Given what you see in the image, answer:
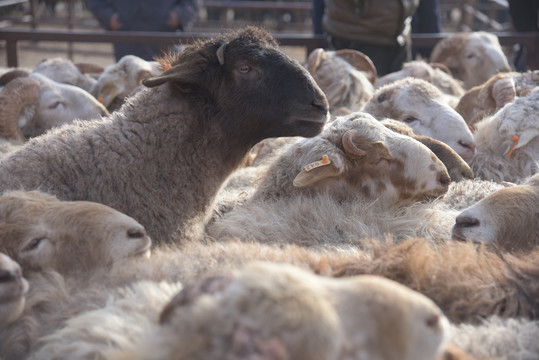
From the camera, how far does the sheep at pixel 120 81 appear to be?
654 cm

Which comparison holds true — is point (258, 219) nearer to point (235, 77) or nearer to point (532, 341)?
point (235, 77)

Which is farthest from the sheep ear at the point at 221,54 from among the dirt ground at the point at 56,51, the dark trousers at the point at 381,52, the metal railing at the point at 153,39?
the dirt ground at the point at 56,51

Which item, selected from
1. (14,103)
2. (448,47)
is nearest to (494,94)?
(448,47)

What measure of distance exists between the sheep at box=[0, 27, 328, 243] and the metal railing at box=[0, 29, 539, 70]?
5355 millimetres

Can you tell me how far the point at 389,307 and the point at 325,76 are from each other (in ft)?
17.1

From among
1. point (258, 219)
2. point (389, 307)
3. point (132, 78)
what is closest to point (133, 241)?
point (258, 219)

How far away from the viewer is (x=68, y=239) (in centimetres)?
266

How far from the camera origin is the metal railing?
8.90 m

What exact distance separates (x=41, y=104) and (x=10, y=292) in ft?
13.5

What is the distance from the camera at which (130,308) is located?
2.17 metres

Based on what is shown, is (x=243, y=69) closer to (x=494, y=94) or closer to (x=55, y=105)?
(x=55, y=105)

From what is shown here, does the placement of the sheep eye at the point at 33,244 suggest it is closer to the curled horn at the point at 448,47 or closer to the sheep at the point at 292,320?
the sheep at the point at 292,320

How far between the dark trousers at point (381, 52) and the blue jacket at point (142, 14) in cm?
232

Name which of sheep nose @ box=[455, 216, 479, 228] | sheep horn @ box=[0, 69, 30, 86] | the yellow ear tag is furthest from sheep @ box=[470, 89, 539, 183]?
sheep horn @ box=[0, 69, 30, 86]
